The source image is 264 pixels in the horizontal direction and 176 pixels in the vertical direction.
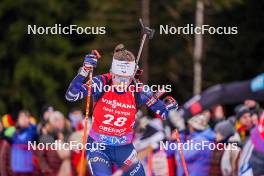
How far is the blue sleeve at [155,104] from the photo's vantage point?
27.9 ft

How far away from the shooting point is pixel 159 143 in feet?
35.4

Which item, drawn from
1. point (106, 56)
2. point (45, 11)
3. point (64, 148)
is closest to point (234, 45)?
point (106, 56)

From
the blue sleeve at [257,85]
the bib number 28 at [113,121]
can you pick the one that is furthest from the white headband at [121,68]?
the blue sleeve at [257,85]

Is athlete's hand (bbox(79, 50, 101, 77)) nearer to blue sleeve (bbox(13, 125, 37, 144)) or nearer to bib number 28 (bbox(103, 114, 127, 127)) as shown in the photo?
bib number 28 (bbox(103, 114, 127, 127))

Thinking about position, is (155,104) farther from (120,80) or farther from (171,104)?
(120,80)

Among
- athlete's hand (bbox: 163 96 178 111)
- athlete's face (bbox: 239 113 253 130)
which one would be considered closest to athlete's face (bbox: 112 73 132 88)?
athlete's hand (bbox: 163 96 178 111)

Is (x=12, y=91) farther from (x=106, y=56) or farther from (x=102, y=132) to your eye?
(x=102, y=132)

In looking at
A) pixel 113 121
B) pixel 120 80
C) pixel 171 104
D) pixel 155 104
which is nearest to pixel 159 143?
pixel 171 104

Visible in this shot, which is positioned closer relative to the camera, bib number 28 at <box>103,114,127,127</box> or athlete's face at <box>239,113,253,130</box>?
bib number 28 at <box>103,114,127,127</box>

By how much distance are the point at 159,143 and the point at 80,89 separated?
285cm

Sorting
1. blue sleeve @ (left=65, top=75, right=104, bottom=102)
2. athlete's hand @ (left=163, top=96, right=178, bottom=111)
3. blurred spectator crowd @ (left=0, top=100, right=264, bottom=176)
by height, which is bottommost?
blurred spectator crowd @ (left=0, top=100, right=264, bottom=176)

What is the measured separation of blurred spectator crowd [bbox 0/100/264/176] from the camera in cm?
1024

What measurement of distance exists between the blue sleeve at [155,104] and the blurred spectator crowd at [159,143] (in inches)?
9.6

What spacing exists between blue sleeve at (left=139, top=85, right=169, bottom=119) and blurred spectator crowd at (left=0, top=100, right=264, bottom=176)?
24 centimetres
